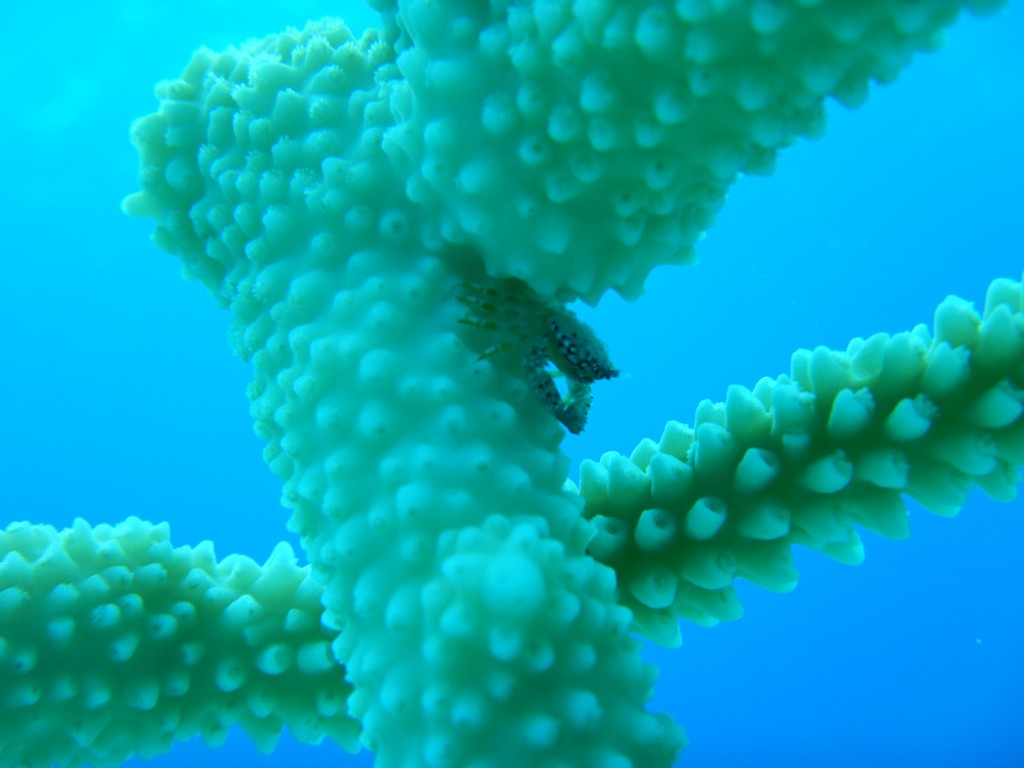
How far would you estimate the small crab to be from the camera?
6.17ft

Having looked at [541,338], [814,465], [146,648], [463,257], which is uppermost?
[463,257]

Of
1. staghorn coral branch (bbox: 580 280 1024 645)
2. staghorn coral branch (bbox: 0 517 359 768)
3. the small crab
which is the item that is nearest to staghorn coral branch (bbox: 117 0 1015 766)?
the small crab

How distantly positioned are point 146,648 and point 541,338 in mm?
1429

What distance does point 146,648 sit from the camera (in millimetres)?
2146

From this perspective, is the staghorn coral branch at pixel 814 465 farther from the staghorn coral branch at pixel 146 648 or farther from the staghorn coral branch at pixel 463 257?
the staghorn coral branch at pixel 146 648

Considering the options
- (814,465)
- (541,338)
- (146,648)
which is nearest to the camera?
(814,465)

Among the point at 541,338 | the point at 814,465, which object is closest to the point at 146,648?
the point at 541,338

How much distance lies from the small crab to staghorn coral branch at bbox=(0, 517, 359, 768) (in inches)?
38.6

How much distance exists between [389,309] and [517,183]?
424 mm

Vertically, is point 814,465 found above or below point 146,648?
below

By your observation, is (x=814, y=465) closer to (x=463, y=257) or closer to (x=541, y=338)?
(x=541, y=338)

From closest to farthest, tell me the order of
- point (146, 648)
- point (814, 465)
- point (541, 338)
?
1. point (814, 465)
2. point (541, 338)
3. point (146, 648)

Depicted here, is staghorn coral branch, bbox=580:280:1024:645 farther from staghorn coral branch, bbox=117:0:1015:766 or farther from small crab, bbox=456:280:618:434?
staghorn coral branch, bbox=117:0:1015:766

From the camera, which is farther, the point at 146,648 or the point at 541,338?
the point at 146,648
